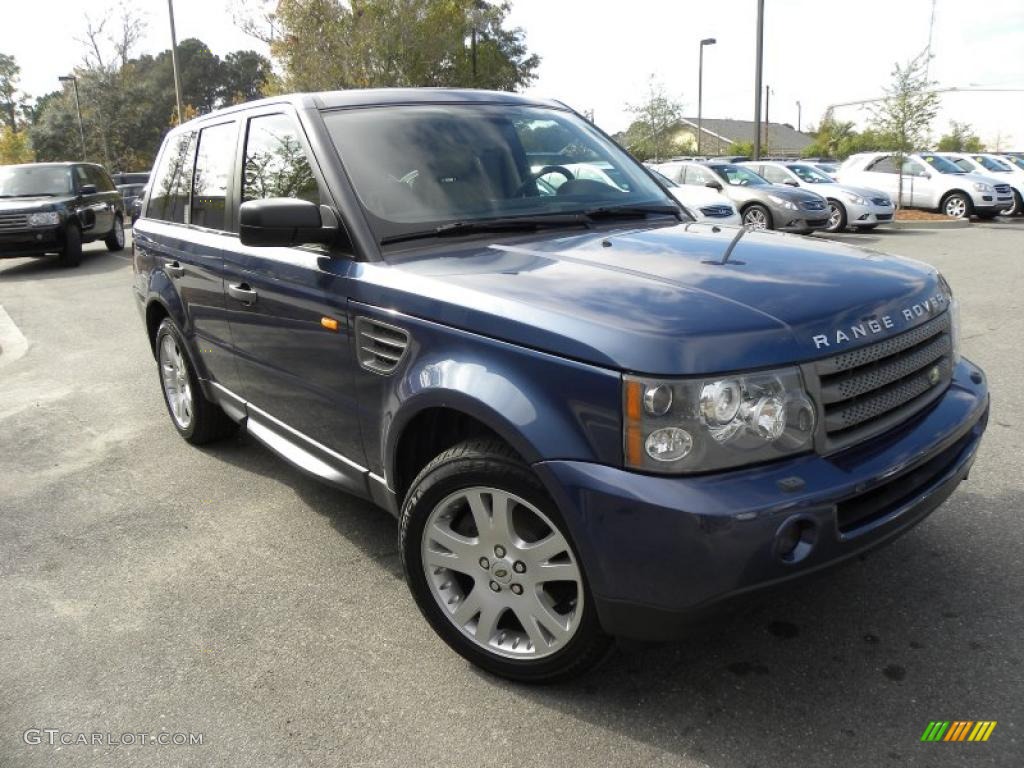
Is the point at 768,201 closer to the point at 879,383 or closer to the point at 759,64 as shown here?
the point at 759,64

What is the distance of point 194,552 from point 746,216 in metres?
13.6

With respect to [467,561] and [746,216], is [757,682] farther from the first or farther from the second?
[746,216]

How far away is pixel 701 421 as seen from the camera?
2.13 m

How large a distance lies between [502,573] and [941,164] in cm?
2156

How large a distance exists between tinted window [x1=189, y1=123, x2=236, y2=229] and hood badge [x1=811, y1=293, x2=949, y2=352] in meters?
2.94

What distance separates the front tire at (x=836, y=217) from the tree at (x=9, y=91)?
76100 mm

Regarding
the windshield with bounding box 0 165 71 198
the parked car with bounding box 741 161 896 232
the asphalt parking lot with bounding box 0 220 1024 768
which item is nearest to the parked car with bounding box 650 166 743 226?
the parked car with bounding box 741 161 896 232

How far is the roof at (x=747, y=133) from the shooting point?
69.1 meters

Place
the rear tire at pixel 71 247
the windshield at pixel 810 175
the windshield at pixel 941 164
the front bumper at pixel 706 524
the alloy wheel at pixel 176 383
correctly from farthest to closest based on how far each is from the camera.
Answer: the windshield at pixel 941 164 → the windshield at pixel 810 175 → the rear tire at pixel 71 247 → the alloy wheel at pixel 176 383 → the front bumper at pixel 706 524

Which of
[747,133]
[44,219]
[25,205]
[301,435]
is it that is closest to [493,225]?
[301,435]

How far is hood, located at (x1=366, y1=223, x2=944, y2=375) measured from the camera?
7.11 feet

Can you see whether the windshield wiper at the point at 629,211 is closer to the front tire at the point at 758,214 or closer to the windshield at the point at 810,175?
the front tire at the point at 758,214

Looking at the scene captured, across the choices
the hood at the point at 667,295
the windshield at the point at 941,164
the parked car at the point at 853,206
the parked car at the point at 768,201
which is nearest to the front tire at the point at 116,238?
the parked car at the point at 768,201

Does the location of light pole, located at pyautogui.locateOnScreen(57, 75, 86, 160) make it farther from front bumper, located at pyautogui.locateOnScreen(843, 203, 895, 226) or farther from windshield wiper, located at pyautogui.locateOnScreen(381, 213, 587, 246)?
windshield wiper, located at pyautogui.locateOnScreen(381, 213, 587, 246)
